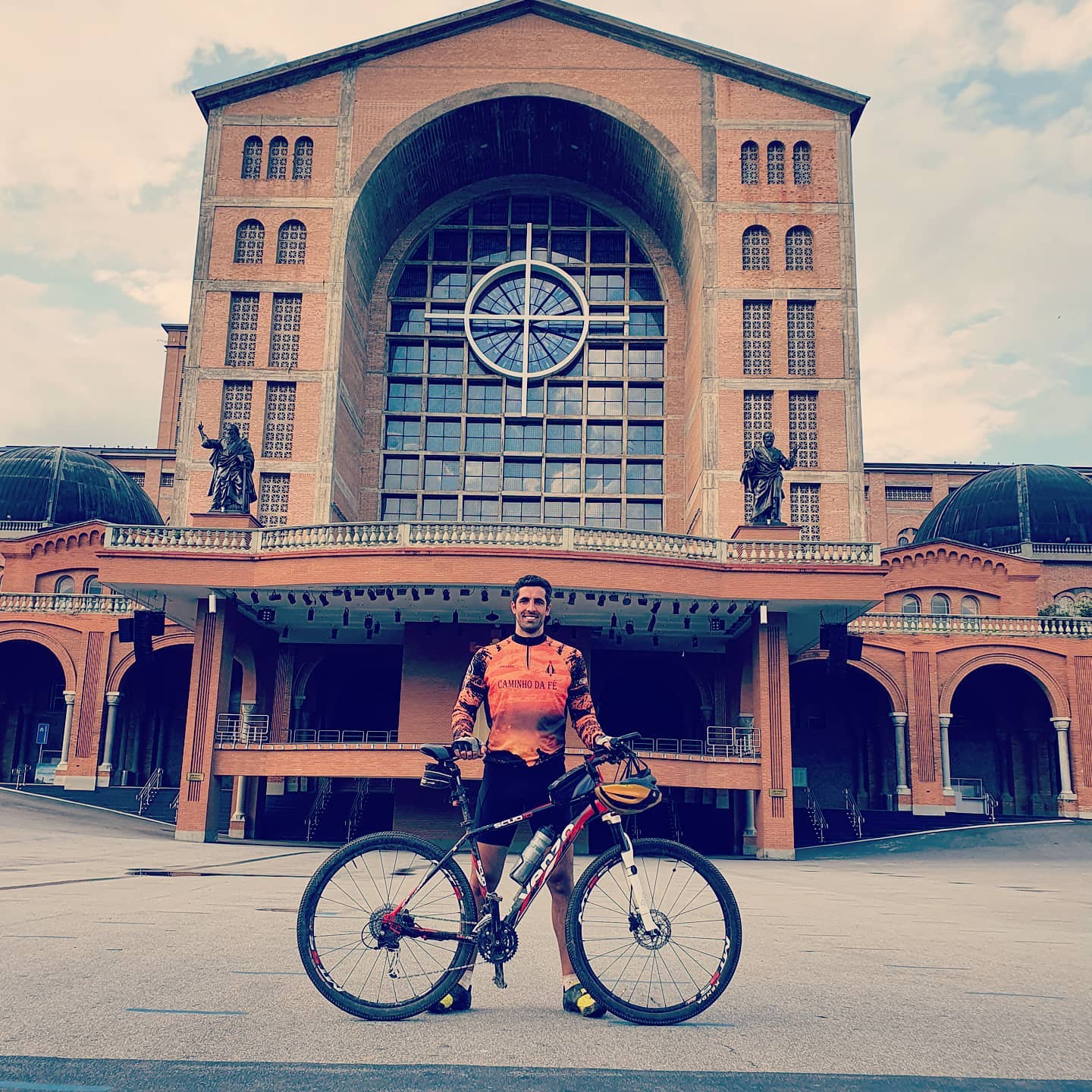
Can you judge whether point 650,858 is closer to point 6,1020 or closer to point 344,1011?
point 344,1011

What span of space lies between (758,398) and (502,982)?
33.6m

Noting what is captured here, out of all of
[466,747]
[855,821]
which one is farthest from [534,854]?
[855,821]

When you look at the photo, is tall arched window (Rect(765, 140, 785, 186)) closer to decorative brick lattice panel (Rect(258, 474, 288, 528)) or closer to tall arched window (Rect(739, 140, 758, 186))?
tall arched window (Rect(739, 140, 758, 186))

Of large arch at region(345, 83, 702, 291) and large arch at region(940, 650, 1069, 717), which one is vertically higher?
large arch at region(345, 83, 702, 291)

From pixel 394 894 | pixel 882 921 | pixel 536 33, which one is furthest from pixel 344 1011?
pixel 536 33

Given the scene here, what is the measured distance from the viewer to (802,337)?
37438 millimetres

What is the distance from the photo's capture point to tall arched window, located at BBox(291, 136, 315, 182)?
38.6m

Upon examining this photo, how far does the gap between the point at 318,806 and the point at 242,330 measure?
1641cm

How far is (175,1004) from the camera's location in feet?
16.2

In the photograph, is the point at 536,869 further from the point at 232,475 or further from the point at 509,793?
the point at 232,475

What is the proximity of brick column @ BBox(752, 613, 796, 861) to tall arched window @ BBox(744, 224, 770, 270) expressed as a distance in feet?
48.1

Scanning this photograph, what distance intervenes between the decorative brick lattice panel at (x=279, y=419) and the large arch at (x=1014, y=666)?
2386 cm

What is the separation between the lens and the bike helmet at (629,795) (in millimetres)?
5059

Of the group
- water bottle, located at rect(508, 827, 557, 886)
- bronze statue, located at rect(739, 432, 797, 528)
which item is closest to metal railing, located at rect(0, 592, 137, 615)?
bronze statue, located at rect(739, 432, 797, 528)
